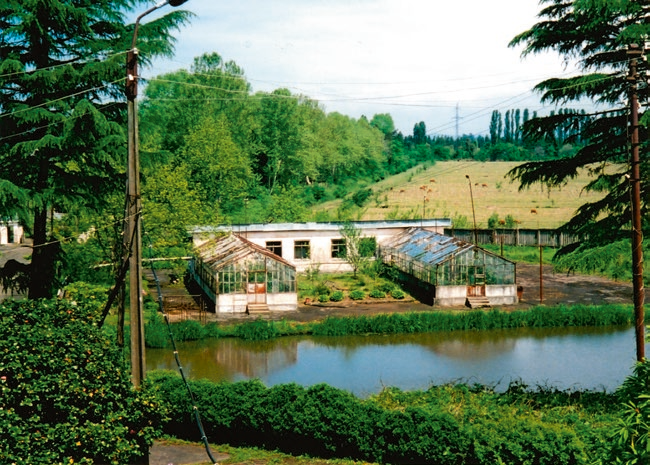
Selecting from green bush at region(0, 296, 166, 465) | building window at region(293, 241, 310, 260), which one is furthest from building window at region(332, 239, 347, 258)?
green bush at region(0, 296, 166, 465)

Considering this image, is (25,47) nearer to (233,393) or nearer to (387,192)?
(233,393)

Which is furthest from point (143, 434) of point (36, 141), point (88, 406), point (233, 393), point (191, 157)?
point (191, 157)

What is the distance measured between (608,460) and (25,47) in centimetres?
1667

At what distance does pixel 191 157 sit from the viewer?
4997 cm

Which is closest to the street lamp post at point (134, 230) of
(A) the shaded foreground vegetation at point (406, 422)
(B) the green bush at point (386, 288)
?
(A) the shaded foreground vegetation at point (406, 422)

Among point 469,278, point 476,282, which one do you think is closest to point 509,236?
point 476,282

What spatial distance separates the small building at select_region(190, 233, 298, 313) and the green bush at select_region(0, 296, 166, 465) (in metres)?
20.5

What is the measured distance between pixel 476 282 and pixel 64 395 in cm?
2656

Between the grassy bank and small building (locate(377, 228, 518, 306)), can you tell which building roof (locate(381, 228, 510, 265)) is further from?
the grassy bank

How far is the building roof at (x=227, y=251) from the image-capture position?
32.6 m

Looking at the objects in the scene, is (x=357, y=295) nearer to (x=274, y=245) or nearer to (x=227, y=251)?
(x=227, y=251)

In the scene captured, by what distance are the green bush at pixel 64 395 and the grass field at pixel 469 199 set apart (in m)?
43.7

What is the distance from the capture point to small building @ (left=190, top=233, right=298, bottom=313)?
105ft

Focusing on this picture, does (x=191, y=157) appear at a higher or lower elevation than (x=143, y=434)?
higher
